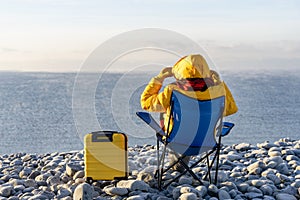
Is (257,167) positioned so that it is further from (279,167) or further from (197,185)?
(197,185)

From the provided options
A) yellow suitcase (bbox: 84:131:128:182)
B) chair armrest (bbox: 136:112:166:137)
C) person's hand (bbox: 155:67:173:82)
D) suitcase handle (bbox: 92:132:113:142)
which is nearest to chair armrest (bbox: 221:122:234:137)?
chair armrest (bbox: 136:112:166:137)

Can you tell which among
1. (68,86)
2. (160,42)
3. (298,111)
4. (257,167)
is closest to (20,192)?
(160,42)

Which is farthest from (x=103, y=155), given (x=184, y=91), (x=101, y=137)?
(x=184, y=91)

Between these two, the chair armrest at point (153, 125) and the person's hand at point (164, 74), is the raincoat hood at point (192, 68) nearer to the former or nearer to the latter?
the person's hand at point (164, 74)

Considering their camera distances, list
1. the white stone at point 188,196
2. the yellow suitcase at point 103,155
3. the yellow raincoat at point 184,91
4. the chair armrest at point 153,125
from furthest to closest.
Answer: the yellow suitcase at point 103,155, the chair armrest at point 153,125, the yellow raincoat at point 184,91, the white stone at point 188,196

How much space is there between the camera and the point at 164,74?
4.92 m

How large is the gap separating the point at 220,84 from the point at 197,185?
96 cm

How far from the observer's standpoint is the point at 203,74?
4754mm

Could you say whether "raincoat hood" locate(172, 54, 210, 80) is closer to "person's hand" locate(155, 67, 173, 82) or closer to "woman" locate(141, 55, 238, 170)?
"woman" locate(141, 55, 238, 170)

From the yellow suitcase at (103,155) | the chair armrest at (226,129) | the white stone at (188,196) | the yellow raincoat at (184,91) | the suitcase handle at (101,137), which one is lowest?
the white stone at (188,196)

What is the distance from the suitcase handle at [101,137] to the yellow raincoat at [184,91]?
1.48 ft

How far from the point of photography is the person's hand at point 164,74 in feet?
16.1

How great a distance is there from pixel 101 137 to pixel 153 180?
0.63 m

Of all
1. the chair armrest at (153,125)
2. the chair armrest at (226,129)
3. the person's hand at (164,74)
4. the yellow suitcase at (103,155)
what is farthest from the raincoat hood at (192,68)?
the yellow suitcase at (103,155)
